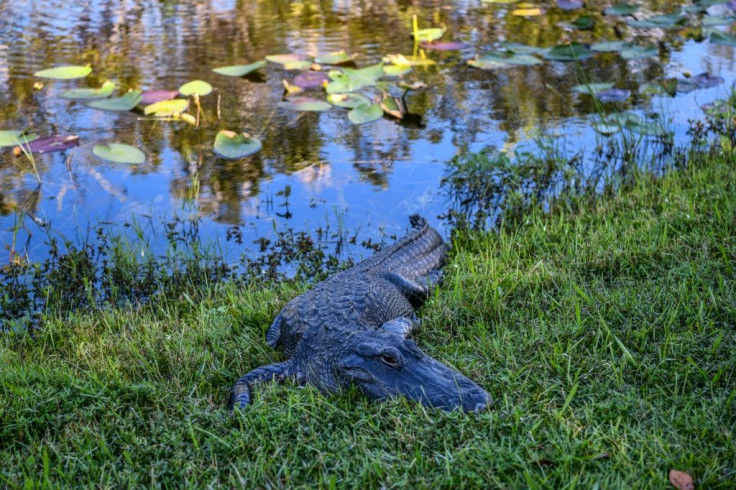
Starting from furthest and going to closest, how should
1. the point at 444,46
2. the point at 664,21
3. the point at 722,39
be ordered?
the point at 664,21 < the point at 444,46 < the point at 722,39

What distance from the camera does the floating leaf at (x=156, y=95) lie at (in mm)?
6180

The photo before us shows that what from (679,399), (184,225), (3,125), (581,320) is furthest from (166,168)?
(679,399)

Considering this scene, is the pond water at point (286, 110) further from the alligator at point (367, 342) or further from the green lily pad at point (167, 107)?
the alligator at point (367, 342)

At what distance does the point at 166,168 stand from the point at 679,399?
406 centimetres

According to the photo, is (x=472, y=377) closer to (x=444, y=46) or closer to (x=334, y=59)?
(x=334, y=59)

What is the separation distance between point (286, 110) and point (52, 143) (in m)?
1.95

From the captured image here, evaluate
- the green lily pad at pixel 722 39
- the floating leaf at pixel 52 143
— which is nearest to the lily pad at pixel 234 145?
the floating leaf at pixel 52 143

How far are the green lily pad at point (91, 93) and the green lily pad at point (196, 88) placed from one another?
612mm

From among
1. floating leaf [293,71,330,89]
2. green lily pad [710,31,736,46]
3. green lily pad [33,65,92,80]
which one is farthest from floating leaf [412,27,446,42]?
green lily pad [33,65,92,80]

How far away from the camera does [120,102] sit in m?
6.05

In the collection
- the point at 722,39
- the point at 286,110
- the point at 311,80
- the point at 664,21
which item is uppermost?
the point at 664,21

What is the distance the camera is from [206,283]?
13.6ft

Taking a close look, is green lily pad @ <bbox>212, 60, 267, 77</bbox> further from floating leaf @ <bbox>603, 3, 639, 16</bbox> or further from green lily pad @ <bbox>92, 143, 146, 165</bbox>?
floating leaf @ <bbox>603, 3, 639, 16</bbox>

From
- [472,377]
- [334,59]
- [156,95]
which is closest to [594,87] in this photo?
[334,59]
